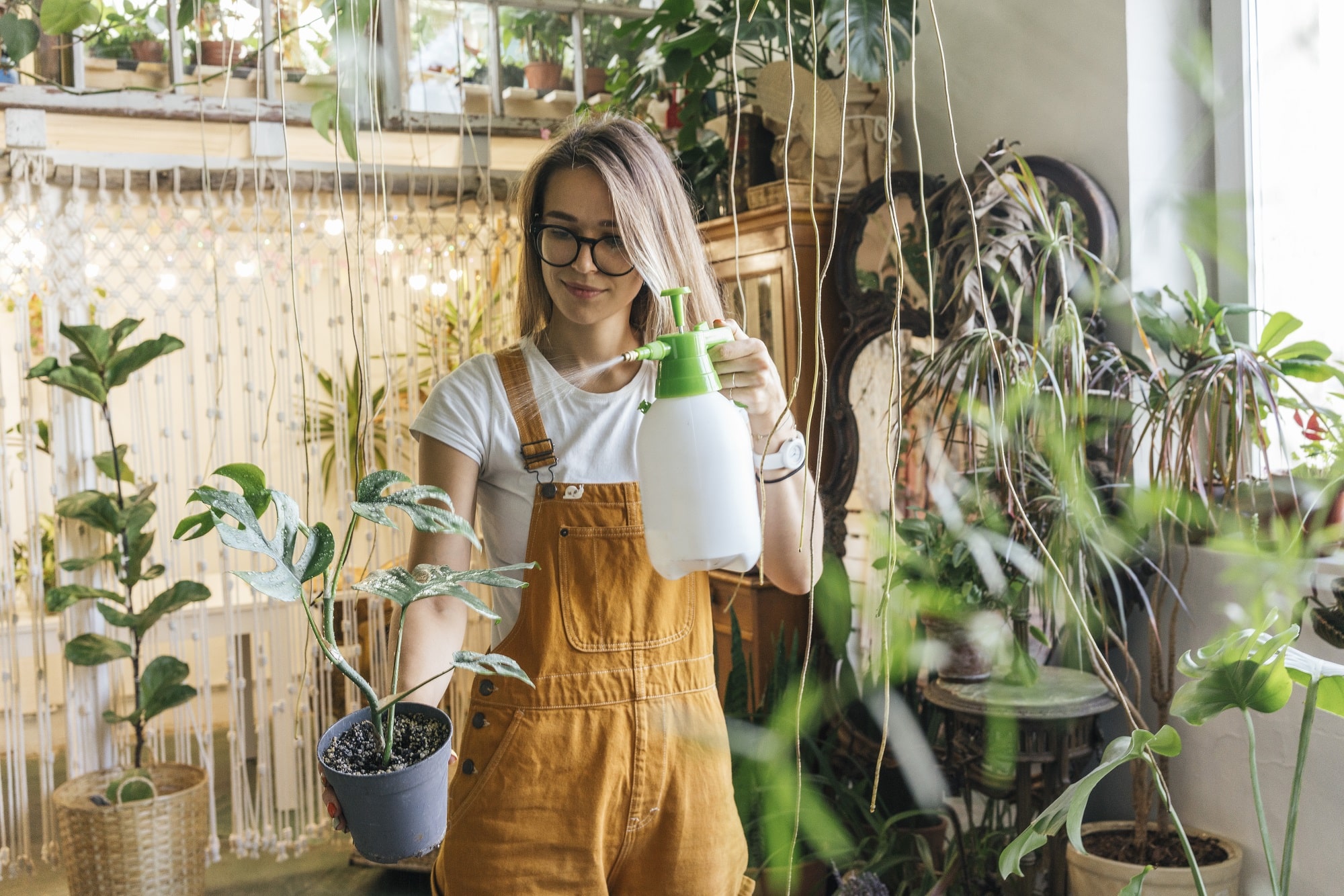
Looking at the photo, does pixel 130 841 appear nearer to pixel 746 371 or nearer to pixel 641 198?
pixel 641 198

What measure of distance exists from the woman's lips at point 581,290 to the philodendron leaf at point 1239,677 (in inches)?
24.8

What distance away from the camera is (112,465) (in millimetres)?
2750

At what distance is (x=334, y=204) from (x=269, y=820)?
1.74 m

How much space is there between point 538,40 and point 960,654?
238cm

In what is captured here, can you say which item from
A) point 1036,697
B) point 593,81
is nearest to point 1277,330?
point 1036,697

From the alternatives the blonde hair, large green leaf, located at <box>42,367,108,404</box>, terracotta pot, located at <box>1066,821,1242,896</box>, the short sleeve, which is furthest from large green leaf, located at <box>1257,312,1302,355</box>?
large green leaf, located at <box>42,367,108,404</box>

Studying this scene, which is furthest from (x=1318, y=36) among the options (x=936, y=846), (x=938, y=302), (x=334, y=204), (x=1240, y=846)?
(x=334, y=204)

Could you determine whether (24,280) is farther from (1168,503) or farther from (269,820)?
(1168,503)

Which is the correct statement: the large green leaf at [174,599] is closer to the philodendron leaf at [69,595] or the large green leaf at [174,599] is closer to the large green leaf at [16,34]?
the philodendron leaf at [69,595]

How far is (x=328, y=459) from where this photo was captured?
196 inches

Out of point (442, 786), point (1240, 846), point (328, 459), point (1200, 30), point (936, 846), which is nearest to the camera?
point (442, 786)

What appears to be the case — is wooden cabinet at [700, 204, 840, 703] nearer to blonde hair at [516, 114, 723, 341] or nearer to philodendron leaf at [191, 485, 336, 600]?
blonde hair at [516, 114, 723, 341]

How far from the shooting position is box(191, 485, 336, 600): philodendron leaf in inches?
21.2

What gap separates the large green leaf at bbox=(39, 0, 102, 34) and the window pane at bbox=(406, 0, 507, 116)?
6.87ft
